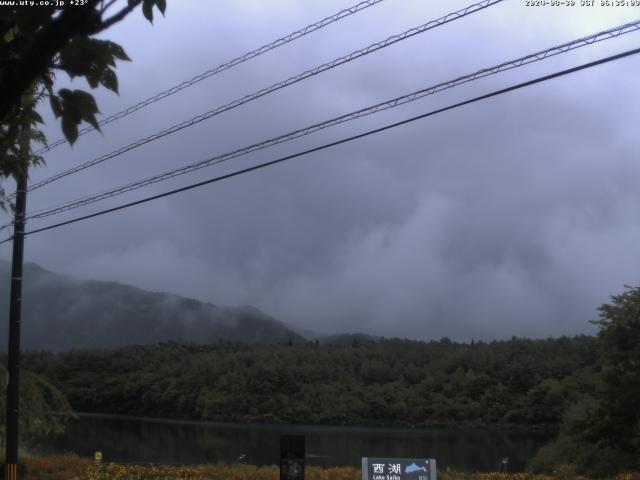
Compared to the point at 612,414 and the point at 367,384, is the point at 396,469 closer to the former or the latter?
the point at 612,414

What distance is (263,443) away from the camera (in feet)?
103

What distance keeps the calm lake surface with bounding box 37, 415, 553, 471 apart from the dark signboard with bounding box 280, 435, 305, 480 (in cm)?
1439

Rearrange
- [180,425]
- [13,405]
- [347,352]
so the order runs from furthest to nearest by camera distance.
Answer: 1. [347,352]
2. [180,425]
3. [13,405]

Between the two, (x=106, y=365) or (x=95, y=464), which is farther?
(x=106, y=365)

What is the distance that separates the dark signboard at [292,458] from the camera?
11.0 meters

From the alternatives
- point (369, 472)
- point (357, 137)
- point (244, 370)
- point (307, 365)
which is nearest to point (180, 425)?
point (244, 370)

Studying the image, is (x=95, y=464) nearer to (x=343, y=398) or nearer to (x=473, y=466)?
(x=473, y=466)

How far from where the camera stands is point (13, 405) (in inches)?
636

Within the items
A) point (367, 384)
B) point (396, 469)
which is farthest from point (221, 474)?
point (367, 384)

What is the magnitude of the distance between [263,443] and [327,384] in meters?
12.3

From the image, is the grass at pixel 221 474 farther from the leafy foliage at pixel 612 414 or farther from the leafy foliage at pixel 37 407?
the leafy foliage at pixel 612 414

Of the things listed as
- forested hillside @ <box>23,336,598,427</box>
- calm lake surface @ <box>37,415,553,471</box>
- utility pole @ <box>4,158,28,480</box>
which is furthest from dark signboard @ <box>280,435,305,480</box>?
forested hillside @ <box>23,336,598,427</box>

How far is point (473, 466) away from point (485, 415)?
14.0 m

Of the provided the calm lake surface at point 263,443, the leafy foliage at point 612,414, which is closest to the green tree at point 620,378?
the leafy foliage at point 612,414
